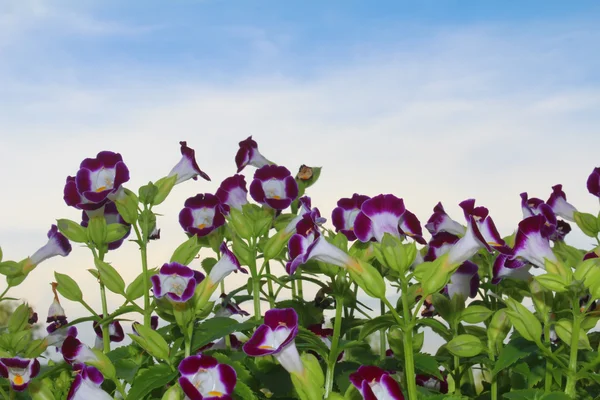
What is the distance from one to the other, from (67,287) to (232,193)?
688 millimetres

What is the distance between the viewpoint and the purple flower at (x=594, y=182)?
3.14 meters

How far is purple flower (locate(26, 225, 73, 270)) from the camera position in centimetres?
321

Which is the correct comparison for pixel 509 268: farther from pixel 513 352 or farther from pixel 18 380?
pixel 18 380

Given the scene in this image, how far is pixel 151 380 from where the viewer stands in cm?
219

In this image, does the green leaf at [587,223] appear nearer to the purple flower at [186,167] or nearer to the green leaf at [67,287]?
the purple flower at [186,167]

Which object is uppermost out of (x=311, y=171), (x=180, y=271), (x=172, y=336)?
(x=311, y=171)

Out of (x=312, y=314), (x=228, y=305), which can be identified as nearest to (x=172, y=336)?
(x=228, y=305)

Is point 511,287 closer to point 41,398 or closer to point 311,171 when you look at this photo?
point 311,171

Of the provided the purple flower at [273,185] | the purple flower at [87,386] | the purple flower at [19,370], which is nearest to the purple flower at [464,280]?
the purple flower at [273,185]

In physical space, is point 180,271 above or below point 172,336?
above

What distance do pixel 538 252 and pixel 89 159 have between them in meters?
1.52

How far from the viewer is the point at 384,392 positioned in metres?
1.94

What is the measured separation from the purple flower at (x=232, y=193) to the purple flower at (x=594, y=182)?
1309 millimetres

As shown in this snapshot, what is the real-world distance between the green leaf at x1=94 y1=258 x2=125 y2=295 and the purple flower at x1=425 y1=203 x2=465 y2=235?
1.07 m
